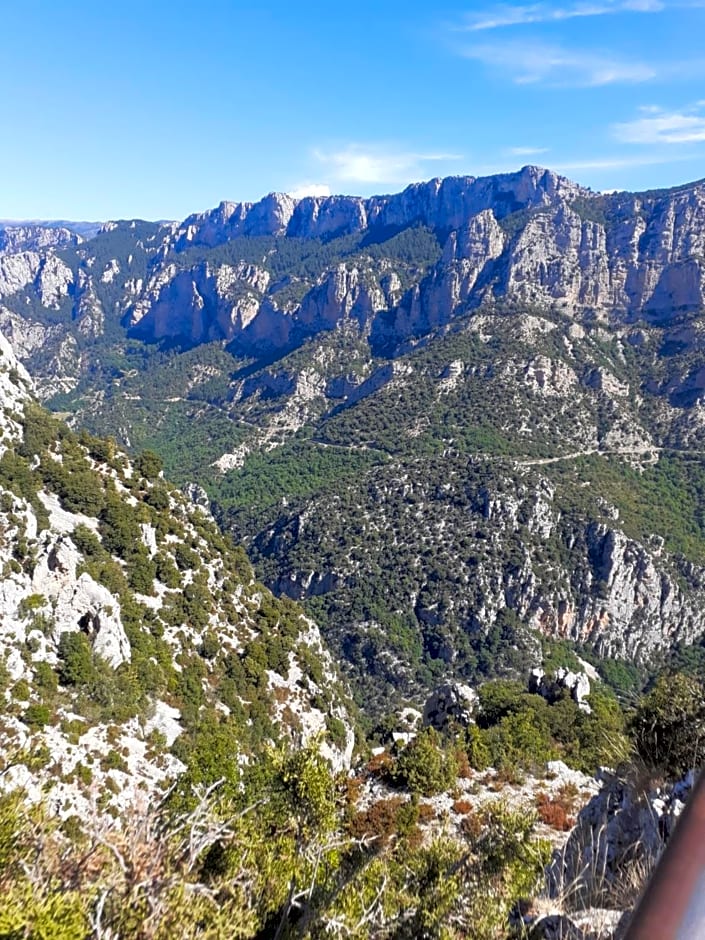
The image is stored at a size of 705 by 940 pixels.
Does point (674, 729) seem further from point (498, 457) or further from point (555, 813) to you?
point (498, 457)

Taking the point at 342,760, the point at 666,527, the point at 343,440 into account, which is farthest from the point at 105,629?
the point at 343,440

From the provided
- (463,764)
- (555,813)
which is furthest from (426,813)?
(555,813)

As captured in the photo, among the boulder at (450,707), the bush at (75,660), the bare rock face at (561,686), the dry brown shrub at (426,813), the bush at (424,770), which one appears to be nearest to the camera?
the dry brown shrub at (426,813)

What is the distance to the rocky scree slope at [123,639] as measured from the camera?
2364 cm

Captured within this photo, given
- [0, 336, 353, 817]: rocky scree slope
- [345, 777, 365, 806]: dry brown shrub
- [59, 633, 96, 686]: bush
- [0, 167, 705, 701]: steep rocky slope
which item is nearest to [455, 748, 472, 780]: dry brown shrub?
[345, 777, 365, 806]: dry brown shrub

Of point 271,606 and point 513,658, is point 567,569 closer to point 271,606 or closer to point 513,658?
point 513,658

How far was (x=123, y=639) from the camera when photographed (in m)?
31.4

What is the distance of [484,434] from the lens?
120m

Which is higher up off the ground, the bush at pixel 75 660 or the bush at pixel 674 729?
the bush at pixel 674 729

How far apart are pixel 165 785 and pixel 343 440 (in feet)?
397

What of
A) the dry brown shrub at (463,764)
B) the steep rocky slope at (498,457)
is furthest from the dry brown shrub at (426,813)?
the steep rocky slope at (498,457)

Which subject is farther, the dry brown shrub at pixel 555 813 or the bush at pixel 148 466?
the bush at pixel 148 466

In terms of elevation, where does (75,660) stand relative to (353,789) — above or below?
above

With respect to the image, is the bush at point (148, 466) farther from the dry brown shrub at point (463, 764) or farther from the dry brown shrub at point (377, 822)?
the dry brown shrub at point (377, 822)
